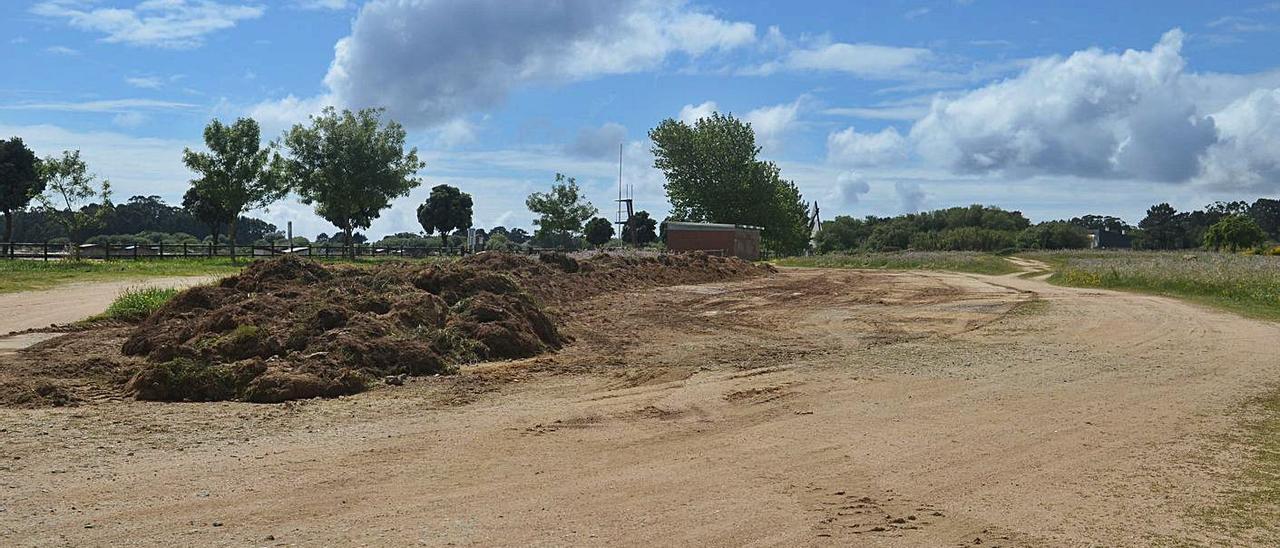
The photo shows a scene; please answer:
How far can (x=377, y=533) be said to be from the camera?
19.9ft

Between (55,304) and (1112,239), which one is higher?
(1112,239)

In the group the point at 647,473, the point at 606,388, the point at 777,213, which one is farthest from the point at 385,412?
the point at 777,213

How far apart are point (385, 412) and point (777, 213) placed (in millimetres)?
70727

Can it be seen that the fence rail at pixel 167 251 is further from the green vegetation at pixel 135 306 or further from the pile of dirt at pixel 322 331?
the pile of dirt at pixel 322 331

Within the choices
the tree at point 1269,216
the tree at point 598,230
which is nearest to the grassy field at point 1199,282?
the tree at point 598,230

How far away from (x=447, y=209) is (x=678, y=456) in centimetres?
7233

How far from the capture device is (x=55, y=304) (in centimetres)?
2088

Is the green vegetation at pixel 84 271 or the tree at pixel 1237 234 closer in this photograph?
the green vegetation at pixel 84 271

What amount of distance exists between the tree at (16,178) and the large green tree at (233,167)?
6.95 metres

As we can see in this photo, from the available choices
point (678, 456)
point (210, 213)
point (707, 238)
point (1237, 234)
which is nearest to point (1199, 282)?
point (678, 456)

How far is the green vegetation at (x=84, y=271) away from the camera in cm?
2723

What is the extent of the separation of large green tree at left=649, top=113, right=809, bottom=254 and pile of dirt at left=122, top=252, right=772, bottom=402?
60.0 m

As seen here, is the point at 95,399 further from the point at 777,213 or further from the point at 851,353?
the point at 777,213

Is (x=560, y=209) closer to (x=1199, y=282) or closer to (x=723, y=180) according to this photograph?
(x=723, y=180)
